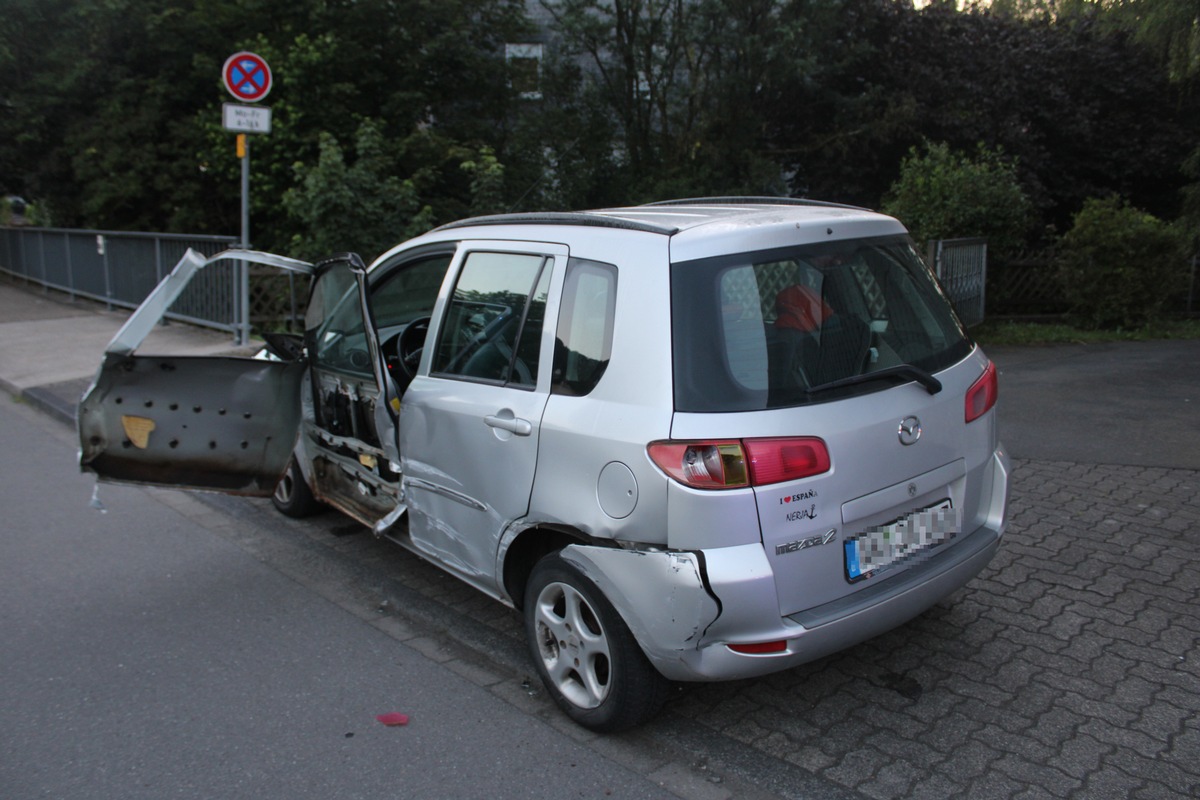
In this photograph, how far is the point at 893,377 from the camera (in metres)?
3.38

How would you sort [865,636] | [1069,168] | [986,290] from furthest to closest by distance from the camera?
1. [1069,168]
2. [986,290]
3. [865,636]

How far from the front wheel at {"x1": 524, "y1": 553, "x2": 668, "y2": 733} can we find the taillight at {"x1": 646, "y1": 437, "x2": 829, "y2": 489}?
59 cm

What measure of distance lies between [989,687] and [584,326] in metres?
2.06

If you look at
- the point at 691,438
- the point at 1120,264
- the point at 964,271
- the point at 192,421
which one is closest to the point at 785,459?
the point at 691,438

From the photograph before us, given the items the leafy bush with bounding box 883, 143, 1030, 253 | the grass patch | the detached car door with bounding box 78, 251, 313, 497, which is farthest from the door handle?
the grass patch

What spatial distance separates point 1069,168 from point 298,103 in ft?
45.9

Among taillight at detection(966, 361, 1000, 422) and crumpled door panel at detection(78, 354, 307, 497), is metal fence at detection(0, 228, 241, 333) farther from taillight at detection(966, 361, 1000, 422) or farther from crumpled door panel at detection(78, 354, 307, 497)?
taillight at detection(966, 361, 1000, 422)

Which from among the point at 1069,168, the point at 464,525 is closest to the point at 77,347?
the point at 464,525

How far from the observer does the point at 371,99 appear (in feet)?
51.9

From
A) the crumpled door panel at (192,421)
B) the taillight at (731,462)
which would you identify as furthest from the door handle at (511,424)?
the crumpled door panel at (192,421)

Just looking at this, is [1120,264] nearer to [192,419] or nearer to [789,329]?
[789,329]

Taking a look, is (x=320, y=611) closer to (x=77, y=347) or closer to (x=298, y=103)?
(x=77, y=347)

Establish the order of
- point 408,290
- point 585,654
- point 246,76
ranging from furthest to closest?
point 246,76
point 408,290
point 585,654

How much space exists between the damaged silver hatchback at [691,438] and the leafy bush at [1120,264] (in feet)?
35.1
